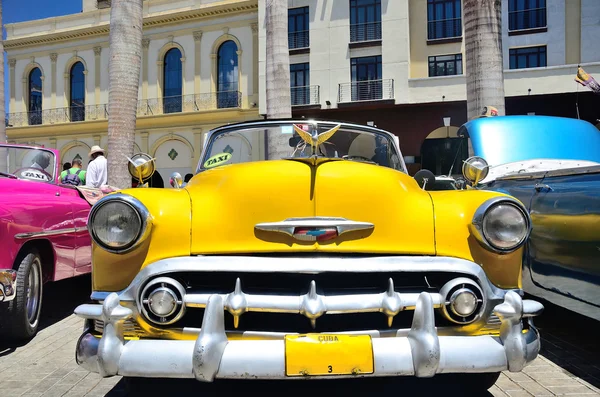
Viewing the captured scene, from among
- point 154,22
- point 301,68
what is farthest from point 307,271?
point 154,22

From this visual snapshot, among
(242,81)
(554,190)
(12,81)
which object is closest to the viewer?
(554,190)

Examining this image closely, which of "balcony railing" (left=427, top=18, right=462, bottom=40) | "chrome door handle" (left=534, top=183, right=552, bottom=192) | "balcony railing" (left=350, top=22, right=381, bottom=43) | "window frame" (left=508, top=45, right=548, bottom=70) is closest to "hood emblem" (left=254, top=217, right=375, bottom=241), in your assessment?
"chrome door handle" (left=534, top=183, right=552, bottom=192)

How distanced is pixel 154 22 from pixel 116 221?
25.1 m

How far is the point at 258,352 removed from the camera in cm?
194

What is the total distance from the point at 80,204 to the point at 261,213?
337 centimetres

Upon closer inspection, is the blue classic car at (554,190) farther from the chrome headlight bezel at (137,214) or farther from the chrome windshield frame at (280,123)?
the chrome headlight bezel at (137,214)

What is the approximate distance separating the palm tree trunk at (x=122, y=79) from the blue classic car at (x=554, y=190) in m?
6.12

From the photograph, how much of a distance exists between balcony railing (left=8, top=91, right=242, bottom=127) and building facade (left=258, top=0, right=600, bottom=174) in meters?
2.69

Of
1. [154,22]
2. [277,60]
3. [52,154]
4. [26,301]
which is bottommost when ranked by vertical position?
[26,301]

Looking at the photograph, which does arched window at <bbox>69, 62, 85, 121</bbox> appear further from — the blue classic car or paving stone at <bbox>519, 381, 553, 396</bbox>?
paving stone at <bbox>519, 381, 553, 396</bbox>

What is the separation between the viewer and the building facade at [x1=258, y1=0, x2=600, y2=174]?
59.5ft

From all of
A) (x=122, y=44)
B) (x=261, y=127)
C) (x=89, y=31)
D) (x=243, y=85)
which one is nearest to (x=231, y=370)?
(x=261, y=127)

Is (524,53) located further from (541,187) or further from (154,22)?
(541,187)

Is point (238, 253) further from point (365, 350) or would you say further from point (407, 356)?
point (407, 356)
